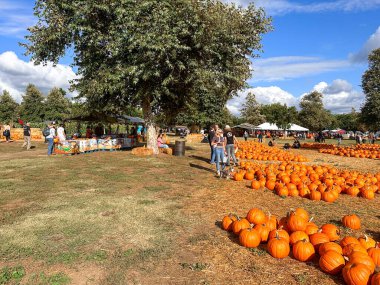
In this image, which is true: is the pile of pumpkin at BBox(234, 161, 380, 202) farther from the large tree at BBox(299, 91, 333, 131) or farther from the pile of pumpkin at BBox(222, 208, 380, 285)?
the large tree at BBox(299, 91, 333, 131)

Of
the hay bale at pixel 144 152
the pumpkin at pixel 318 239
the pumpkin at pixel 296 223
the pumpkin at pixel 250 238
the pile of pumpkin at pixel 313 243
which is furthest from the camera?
the hay bale at pixel 144 152

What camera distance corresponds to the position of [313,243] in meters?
5.31

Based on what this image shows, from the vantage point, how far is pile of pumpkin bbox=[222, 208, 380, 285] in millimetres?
4348

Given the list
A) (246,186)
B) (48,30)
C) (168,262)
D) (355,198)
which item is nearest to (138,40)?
(48,30)

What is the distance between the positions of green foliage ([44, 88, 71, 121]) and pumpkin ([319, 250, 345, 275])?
83.6 meters

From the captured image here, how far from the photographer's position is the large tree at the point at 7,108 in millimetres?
77525

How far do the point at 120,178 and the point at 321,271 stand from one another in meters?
8.50

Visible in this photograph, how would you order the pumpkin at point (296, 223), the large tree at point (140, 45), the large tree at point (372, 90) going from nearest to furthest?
1. the pumpkin at point (296, 223)
2. the large tree at point (140, 45)
3. the large tree at point (372, 90)

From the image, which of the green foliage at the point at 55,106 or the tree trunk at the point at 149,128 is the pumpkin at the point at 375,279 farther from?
the green foliage at the point at 55,106

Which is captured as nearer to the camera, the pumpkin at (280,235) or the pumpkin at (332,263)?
the pumpkin at (332,263)

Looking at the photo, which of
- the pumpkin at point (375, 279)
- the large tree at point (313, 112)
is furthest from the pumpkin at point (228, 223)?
the large tree at point (313, 112)

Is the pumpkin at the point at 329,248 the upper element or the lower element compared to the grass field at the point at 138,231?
upper

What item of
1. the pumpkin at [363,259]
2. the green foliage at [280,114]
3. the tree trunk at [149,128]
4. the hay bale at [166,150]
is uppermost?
the green foliage at [280,114]

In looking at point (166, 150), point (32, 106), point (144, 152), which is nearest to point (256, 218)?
point (144, 152)
